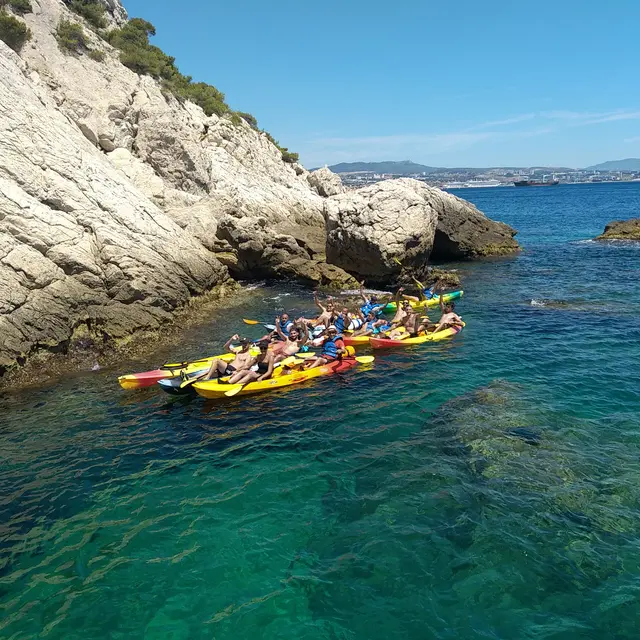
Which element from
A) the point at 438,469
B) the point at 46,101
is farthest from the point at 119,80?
the point at 438,469

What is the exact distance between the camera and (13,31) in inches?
981

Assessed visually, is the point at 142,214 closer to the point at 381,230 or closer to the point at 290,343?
the point at 290,343

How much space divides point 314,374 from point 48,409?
22.7ft

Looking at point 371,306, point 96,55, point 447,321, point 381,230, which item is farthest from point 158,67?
point 447,321

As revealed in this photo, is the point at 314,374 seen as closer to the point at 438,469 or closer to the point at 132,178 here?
the point at 438,469

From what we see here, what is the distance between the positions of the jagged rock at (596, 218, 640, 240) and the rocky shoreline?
34.7ft

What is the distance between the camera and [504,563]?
691cm

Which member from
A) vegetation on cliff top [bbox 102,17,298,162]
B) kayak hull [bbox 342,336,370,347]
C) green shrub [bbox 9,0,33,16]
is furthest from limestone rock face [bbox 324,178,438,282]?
green shrub [bbox 9,0,33,16]

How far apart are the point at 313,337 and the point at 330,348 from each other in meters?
1.85

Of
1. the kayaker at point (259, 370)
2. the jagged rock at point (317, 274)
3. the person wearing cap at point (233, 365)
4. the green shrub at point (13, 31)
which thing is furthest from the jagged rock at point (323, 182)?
the kayaker at point (259, 370)

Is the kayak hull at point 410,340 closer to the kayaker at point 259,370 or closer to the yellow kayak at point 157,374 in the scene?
the kayaker at point 259,370

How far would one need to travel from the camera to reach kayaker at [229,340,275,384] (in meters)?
13.2

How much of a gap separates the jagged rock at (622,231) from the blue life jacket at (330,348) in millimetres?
33443

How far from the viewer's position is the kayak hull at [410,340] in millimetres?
16969
